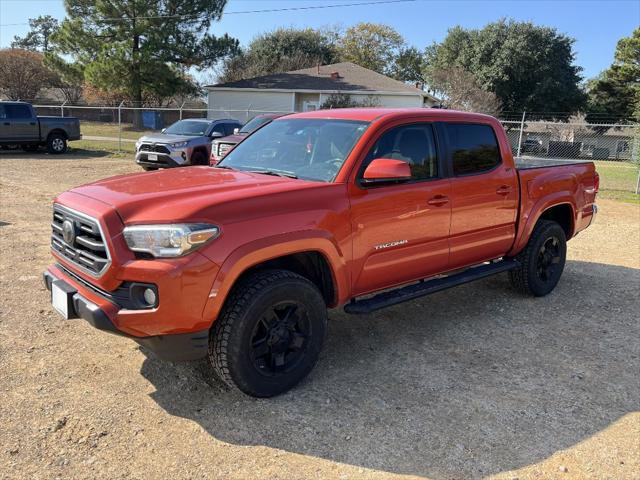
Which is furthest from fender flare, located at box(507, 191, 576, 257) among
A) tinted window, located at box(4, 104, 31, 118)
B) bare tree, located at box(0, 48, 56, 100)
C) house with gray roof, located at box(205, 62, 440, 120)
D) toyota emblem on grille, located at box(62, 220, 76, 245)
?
bare tree, located at box(0, 48, 56, 100)

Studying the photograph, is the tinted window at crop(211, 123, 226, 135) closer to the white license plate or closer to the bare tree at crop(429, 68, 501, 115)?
the white license plate

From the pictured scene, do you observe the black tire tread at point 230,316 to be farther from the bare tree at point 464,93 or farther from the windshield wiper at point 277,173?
the bare tree at point 464,93

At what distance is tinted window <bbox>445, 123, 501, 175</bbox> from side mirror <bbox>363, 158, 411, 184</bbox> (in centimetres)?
102

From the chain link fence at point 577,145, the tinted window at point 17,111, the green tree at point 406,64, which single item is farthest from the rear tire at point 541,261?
the green tree at point 406,64

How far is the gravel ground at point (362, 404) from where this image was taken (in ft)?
9.86

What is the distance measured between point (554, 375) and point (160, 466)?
2.87 metres

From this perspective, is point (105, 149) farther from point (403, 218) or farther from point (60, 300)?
point (403, 218)

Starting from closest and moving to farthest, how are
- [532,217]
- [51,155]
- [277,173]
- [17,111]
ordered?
[277,173]
[532,217]
[17,111]
[51,155]

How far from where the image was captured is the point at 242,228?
10.7ft

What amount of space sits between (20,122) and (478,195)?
18941mm

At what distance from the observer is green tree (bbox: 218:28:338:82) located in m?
47.8

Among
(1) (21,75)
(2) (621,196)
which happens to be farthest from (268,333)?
(1) (21,75)

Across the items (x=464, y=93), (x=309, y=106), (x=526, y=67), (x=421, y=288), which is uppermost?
(x=526, y=67)

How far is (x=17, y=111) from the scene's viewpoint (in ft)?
61.9
